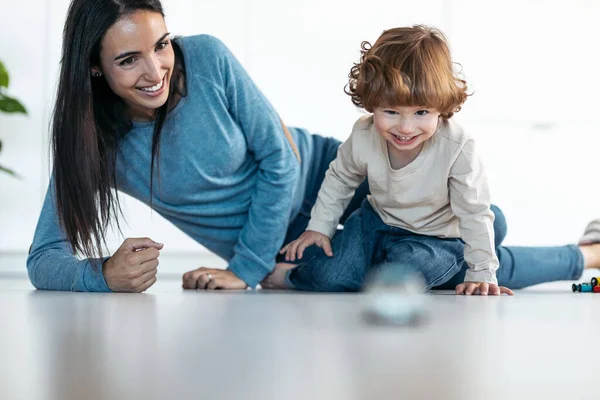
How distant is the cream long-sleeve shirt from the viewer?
1.52 meters

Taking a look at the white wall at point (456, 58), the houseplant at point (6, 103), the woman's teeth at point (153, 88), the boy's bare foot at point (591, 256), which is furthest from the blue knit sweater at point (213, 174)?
the white wall at point (456, 58)

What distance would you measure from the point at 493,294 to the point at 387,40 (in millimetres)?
→ 548

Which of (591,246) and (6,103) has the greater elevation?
(6,103)

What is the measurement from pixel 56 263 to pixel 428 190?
0.79 metres

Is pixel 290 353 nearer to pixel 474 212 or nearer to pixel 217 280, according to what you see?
pixel 474 212

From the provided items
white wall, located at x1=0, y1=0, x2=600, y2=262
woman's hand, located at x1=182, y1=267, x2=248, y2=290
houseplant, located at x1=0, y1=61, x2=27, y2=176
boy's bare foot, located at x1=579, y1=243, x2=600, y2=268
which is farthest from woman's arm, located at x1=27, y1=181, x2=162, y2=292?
white wall, located at x1=0, y1=0, x2=600, y2=262

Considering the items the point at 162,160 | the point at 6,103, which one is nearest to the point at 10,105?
the point at 6,103

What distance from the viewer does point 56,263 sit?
5.29ft

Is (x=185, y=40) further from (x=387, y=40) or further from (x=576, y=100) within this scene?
(x=576, y=100)

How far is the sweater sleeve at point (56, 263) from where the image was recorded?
61.6 inches

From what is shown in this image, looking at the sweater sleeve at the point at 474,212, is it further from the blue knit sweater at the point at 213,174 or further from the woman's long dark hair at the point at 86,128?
the woman's long dark hair at the point at 86,128

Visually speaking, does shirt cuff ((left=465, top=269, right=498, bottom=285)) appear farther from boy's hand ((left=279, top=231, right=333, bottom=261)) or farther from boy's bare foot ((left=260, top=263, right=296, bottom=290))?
boy's bare foot ((left=260, top=263, right=296, bottom=290))

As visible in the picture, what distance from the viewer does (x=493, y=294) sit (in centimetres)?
152

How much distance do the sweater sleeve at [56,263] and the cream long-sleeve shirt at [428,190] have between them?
0.48 meters
